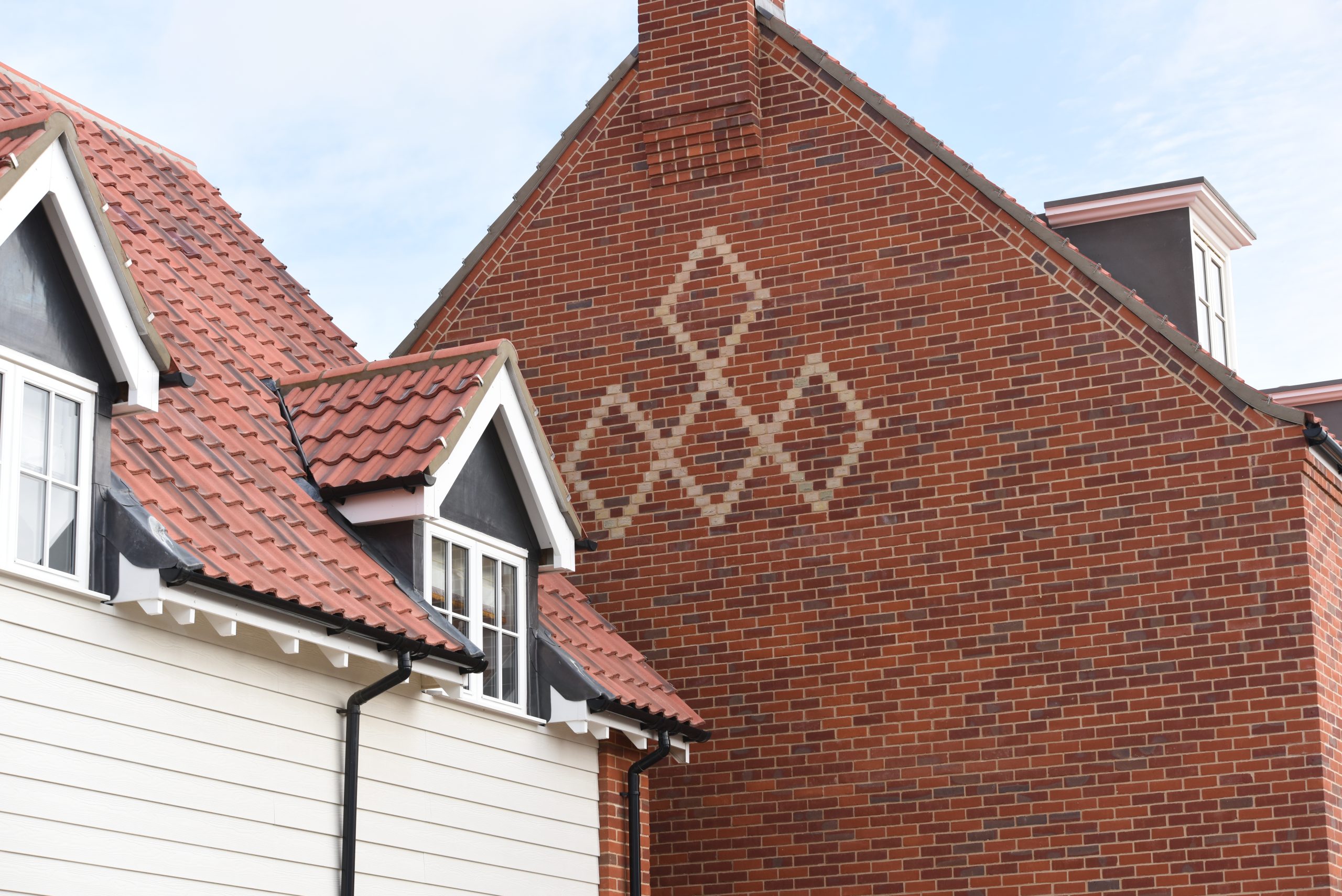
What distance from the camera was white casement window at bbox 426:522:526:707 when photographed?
492 inches

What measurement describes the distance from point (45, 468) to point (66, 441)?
26cm

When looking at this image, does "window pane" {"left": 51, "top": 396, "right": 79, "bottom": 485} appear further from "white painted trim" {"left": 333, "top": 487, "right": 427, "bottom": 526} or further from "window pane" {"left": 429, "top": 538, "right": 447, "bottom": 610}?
"window pane" {"left": 429, "top": 538, "right": 447, "bottom": 610}

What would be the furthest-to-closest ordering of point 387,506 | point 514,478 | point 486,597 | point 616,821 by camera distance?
point 616,821 < point 514,478 < point 486,597 < point 387,506

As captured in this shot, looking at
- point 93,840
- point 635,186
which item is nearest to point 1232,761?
point 635,186

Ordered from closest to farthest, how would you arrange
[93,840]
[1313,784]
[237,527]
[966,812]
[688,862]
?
1. [93,840]
2. [237,527]
3. [1313,784]
4. [966,812]
5. [688,862]

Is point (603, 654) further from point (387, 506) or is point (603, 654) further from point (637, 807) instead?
point (387, 506)

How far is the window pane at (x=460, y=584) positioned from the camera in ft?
41.6

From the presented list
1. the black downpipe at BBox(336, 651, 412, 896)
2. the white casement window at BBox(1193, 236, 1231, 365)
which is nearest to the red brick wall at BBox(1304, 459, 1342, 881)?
the white casement window at BBox(1193, 236, 1231, 365)

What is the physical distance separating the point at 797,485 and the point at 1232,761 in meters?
4.54

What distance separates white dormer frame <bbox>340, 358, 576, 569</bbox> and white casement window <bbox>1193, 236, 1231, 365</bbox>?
681 centimetres

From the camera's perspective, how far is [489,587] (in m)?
13.1

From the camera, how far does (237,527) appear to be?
10.7 meters

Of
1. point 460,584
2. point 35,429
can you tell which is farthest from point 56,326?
point 460,584

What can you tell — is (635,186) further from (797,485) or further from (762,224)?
(797,485)
